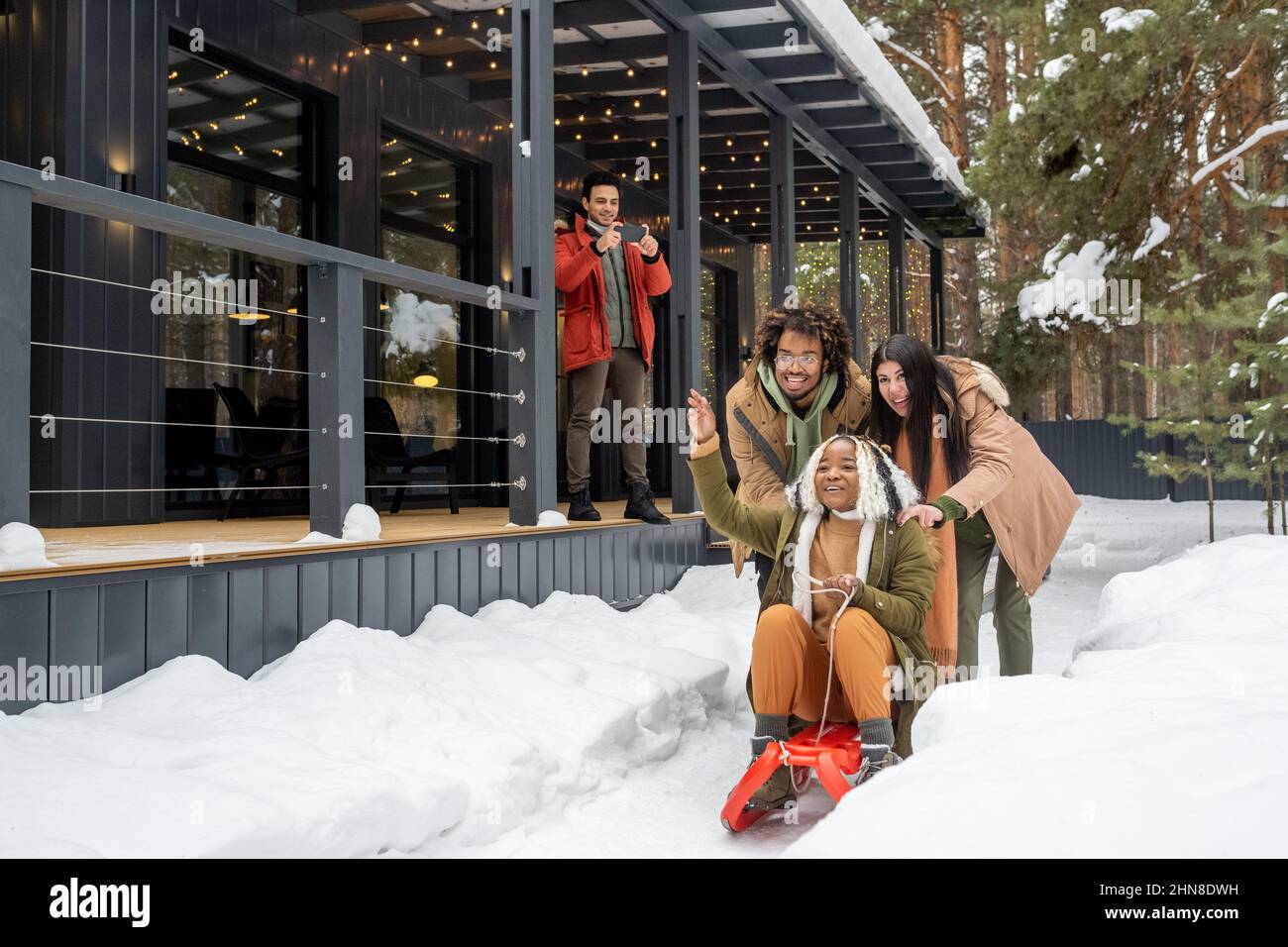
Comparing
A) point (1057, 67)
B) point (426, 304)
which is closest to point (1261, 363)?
point (1057, 67)

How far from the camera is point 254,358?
294 inches

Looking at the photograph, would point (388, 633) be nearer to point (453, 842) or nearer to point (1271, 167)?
point (453, 842)

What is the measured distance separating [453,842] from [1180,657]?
2298 mm

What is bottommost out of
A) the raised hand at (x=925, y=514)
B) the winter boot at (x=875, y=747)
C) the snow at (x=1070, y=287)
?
the winter boot at (x=875, y=747)

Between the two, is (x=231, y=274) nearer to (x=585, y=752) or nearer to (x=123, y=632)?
(x=123, y=632)

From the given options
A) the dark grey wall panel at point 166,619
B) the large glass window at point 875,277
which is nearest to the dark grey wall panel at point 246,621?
the dark grey wall panel at point 166,619

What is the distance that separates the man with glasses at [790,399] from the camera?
410cm

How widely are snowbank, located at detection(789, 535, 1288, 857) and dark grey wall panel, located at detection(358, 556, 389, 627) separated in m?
2.16

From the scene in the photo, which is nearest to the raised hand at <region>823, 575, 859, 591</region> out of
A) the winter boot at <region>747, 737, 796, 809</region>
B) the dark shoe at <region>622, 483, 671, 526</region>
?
the winter boot at <region>747, 737, 796, 809</region>

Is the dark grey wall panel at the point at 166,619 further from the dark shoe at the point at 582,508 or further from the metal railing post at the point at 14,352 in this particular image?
the dark shoe at the point at 582,508

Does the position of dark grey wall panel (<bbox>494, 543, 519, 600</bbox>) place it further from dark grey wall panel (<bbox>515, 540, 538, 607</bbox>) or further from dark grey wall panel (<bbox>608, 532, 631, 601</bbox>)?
dark grey wall panel (<bbox>608, 532, 631, 601</bbox>)

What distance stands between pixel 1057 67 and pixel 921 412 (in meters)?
11.0
